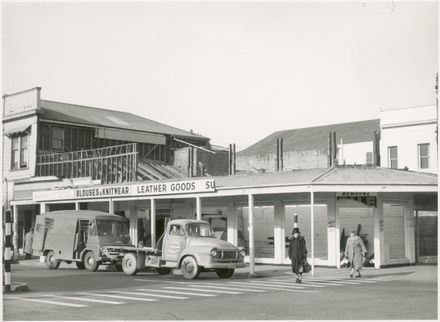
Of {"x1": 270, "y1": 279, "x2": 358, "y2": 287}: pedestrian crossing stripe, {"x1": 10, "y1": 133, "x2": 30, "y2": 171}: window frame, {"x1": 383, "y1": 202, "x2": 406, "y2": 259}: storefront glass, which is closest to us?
{"x1": 270, "y1": 279, "x2": 358, "y2": 287}: pedestrian crossing stripe

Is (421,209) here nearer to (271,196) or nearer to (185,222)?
(271,196)

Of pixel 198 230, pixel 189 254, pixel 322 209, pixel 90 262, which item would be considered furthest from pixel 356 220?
pixel 90 262

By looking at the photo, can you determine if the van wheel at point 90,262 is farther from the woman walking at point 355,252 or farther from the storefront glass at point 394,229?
the storefront glass at point 394,229

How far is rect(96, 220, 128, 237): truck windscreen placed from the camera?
85.9 ft

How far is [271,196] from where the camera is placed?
29297mm

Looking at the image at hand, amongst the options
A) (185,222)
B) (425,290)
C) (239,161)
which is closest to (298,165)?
(239,161)

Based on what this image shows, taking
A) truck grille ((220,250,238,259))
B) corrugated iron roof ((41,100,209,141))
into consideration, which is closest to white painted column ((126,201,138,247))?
corrugated iron roof ((41,100,209,141))

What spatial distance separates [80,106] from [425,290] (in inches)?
1395

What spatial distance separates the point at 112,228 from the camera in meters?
26.5

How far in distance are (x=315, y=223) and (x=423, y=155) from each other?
15.2 meters

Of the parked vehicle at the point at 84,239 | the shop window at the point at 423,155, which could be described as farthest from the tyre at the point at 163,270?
the shop window at the point at 423,155

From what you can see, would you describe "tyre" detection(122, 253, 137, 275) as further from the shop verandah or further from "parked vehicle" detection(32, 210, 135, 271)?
the shop verandah

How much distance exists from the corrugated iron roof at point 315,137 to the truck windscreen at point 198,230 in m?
32.9

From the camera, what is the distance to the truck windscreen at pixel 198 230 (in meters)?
22.9
